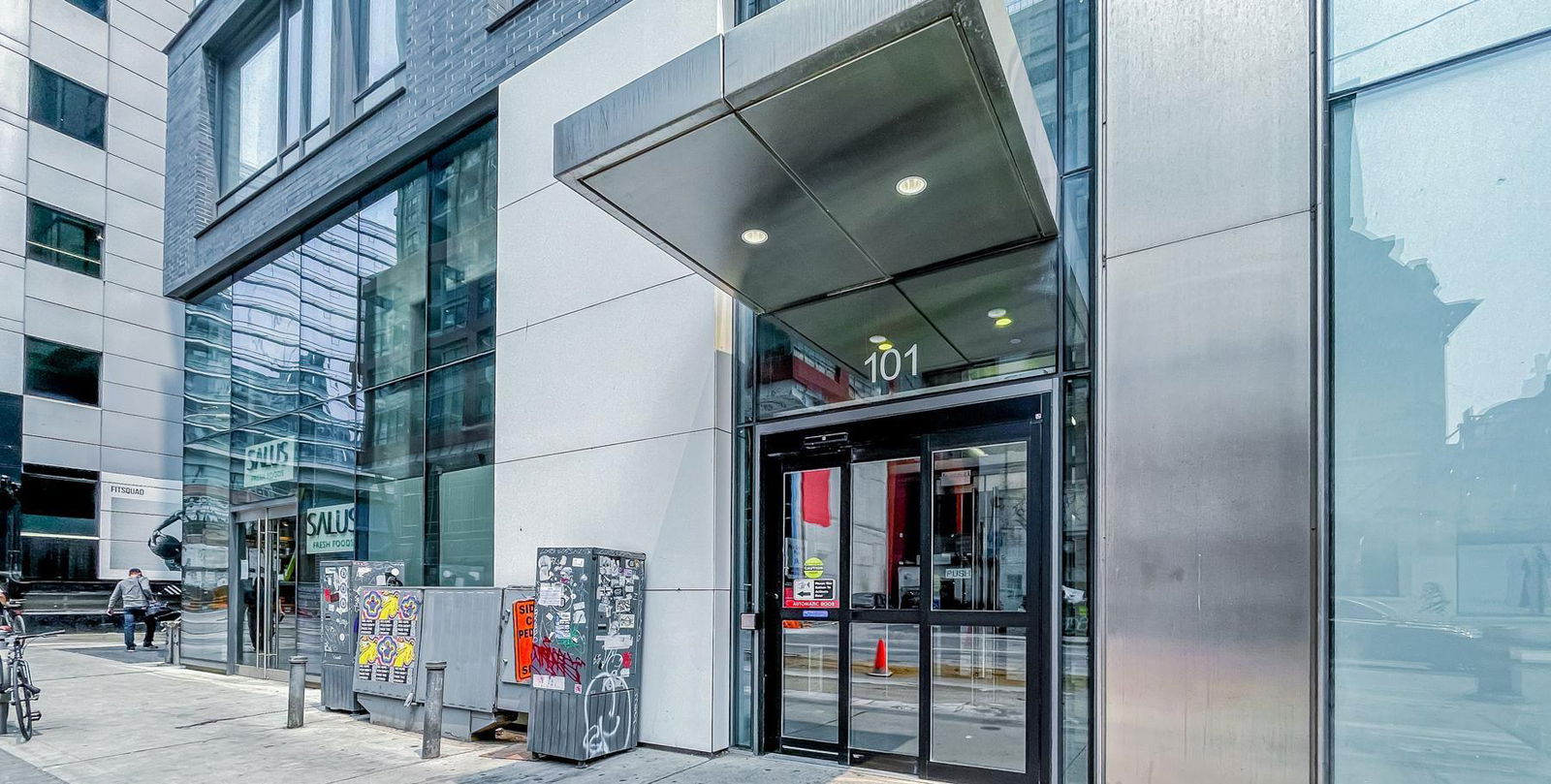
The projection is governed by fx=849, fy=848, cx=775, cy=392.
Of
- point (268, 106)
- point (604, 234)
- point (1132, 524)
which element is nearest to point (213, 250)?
point (268, 106)

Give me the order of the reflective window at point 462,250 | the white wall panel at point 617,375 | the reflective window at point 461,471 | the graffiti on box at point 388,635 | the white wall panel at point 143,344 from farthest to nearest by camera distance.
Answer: the white wall panel at point 143,344 → the reflective window at point 462,250 → the reflective window at point 461,471 → the graffiti on box at point 388,635 → the white wall panel at point 617,375

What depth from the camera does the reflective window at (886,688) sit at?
673 centimetres

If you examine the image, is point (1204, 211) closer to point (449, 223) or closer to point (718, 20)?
point (718, 20)

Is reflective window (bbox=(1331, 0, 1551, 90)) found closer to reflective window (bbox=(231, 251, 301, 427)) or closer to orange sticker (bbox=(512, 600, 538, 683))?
orange sticker (bbox=(512, 600, 538, 683))

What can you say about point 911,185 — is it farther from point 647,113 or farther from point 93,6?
point 93,6

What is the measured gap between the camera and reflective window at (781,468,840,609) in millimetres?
7367

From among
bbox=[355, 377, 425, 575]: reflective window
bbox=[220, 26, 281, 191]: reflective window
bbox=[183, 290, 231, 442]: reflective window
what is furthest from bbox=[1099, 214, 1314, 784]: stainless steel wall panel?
bbox=[183, 290, 231, 442]: reflective window

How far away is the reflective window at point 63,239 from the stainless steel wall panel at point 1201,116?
30.2 m

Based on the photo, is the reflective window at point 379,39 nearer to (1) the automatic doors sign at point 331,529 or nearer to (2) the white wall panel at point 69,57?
(1) the automatic doors sign at point 331,529

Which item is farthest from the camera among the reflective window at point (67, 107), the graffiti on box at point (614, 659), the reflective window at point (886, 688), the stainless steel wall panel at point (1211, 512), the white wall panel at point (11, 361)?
the reflective window at point (67, 107)

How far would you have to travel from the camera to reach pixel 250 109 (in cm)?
1598

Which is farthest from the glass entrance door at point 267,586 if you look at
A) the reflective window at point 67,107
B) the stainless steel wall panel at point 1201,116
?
the reflective window at point 67,107

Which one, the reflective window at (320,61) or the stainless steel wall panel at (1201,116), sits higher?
the reflective window at (320,61)

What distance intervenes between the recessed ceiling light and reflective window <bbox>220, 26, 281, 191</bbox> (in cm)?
1375
